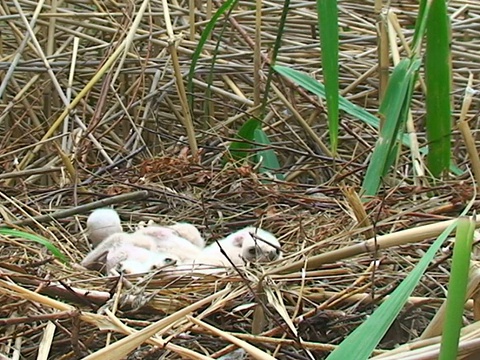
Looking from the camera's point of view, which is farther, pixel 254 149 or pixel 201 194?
pixel 254 149

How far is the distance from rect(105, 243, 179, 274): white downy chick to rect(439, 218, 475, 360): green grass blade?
2.41 ft

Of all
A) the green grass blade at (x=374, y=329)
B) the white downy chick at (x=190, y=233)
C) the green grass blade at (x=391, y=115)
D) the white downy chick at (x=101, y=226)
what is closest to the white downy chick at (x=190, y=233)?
the white downy chick at (x=190, y=233)

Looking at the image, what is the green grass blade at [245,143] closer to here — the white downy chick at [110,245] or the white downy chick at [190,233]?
the white downy chick at [190,233]

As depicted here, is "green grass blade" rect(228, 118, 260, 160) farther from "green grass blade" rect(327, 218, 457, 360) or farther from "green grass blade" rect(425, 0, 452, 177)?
"green grass blade" rect(327, 218, 457, 360)

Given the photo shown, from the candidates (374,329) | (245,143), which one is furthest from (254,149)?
(374,329)

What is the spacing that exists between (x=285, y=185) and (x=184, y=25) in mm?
1237

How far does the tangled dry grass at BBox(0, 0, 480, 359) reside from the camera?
119cm

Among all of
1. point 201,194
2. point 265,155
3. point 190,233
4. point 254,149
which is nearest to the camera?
point 190,233

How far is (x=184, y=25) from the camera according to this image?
309cm

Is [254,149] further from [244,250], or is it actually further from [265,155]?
[244,250]

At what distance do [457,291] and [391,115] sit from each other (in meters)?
0.93

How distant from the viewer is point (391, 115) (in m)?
1.69

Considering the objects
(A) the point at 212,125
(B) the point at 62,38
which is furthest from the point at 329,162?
(B) the point at 62,38

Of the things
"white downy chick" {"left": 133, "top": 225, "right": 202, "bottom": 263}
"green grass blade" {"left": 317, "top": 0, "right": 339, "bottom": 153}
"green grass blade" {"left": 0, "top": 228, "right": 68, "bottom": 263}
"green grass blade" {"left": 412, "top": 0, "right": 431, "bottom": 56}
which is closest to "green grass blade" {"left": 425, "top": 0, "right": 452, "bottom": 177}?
"green grass blade" {"left": 412, "top": 0, "right": 431, "bottom": 56}
